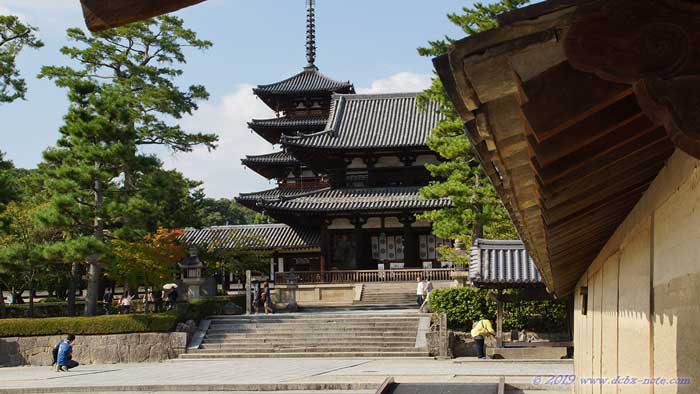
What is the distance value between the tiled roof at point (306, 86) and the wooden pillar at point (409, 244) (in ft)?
39.7

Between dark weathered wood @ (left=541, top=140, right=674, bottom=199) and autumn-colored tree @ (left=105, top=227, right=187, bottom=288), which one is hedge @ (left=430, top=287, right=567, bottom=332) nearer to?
autumn-colored tree @ (left=105, top=227, right=187, bottom=288)

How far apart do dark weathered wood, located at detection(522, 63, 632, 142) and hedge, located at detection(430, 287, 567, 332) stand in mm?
22924

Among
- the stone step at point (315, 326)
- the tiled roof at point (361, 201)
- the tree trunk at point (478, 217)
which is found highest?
the tiled roof at point (361, 201)

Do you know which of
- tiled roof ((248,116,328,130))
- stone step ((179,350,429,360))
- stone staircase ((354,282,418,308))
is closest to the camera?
stone step ((179,350,429,360))

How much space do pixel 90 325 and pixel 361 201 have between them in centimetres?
1548

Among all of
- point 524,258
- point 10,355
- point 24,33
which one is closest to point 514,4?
point 524,258

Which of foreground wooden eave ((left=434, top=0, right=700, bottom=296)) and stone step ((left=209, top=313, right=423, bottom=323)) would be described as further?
stone step ((left=209, top=313, right=423, bottom=323))

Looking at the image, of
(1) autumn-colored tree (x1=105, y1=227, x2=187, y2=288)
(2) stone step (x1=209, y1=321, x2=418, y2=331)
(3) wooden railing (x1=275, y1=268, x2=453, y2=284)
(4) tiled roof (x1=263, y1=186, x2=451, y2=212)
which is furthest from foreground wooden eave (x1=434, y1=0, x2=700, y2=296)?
(4) tiled roof (x1=263, y1=186, x2=451, y2=212)

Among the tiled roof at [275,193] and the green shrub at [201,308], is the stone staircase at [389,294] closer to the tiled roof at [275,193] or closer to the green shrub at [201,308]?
the green shrub at [201,308]

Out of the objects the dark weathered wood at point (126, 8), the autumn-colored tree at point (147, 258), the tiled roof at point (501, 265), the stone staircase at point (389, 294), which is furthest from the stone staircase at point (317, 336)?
the dark weathered wood at point (126, 8)

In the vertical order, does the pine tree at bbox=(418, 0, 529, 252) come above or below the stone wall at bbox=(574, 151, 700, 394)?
above

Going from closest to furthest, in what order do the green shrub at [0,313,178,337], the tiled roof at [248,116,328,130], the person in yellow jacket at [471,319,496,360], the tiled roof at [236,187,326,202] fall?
the person in yellow jacket at [471,319,496,360]
the green shrub at [0,313,178,337]
the tiled roof at [236,187,326,202]
the tiled roof at [248,116,328,130]

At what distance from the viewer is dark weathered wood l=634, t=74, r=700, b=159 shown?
1817 mm

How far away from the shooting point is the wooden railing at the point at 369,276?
3772cm
